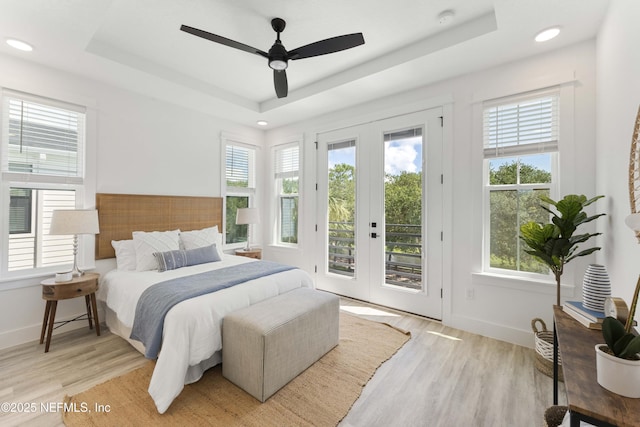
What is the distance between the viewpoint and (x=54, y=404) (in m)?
1.90

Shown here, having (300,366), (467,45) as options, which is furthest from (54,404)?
(467,45)

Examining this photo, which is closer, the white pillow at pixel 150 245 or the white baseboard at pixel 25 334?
the white baseboard at pixel 25 334

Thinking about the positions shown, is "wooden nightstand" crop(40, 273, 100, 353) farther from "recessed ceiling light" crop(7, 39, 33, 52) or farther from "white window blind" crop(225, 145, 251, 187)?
"white window blind" crop(225, 145, 251, 187)

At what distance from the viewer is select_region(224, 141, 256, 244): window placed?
A: 4.67m

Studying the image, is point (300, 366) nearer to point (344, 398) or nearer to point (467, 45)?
point (344, 398)

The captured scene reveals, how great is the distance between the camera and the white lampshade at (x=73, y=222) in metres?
2.62

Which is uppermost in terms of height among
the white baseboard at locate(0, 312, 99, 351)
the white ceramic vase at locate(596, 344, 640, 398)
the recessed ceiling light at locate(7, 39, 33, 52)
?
the recessed ceiling light at locate(7, 39, 33, 52)

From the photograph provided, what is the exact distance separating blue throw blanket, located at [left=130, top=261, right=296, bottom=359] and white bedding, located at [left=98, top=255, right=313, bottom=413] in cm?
7

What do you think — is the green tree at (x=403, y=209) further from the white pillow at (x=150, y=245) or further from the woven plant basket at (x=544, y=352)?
the white pillow at (x=150, y=245)

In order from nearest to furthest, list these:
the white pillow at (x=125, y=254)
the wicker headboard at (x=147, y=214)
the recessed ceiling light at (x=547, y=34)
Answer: the recessed ceiling light at (x=547, y=34) → the white pillow at (x=125, y=254) → the wicker headboard at (x=147, y=214)

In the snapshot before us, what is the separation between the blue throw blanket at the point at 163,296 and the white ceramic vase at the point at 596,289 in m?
2.45

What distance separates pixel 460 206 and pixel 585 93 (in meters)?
1.40

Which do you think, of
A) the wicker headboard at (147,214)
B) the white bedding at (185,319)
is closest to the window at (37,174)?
the wicker headboard at (147,214)

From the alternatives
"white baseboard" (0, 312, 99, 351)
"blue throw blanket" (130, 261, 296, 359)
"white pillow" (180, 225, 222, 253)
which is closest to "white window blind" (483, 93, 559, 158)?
"blue throw blanket" (130, 261, 296, 359)
